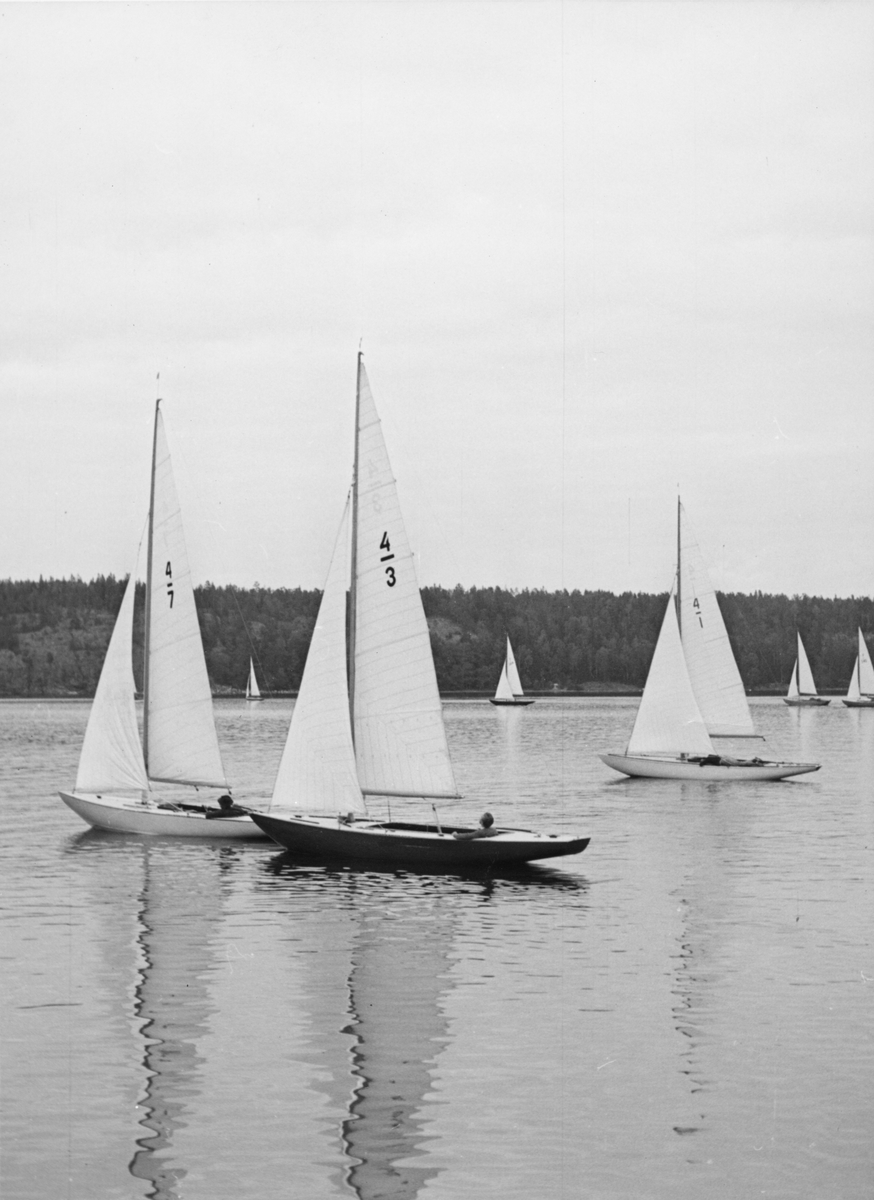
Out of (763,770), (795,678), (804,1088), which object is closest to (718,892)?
(804,1088)

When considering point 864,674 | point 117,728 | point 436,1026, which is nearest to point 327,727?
point 117,728

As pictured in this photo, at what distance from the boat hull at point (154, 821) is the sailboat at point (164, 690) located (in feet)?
0.18

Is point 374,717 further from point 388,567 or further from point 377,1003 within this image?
point 377,1003

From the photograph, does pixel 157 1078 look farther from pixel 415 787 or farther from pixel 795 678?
pixel 795 678

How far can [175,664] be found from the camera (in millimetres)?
43469

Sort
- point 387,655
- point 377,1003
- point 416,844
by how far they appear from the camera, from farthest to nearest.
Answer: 1. point 387,655
2. point 416,844
3. point 377,1003

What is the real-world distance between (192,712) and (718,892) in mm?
15518

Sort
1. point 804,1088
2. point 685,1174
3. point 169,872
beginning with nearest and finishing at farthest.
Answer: point 685,1174 < point 804,1088 < point 169,872

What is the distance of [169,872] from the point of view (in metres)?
39.6

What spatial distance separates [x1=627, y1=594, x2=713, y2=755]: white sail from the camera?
209ft

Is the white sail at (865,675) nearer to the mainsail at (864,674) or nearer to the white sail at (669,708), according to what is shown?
the mainsail at (864,674)

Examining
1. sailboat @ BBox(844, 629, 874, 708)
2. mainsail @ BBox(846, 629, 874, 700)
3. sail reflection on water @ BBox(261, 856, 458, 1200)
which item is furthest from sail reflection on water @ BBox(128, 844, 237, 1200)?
mainsail @ BBox(846, 629, 874, 700)

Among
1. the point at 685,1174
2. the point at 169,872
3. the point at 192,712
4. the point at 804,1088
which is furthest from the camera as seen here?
the point at 192,712

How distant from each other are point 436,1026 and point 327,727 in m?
15.6
